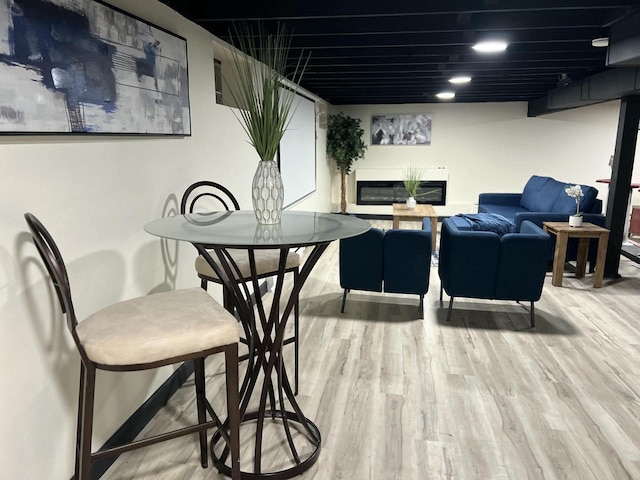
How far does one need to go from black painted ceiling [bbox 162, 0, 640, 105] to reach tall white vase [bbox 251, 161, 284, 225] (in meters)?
1.00

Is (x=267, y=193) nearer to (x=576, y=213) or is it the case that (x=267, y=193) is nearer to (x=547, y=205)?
(x=576, y=213)

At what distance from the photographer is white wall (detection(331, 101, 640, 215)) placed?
7625 mm

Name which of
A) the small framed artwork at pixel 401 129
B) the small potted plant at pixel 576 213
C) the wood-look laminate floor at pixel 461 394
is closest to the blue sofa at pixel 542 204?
the small potted plant at pixel 576 213

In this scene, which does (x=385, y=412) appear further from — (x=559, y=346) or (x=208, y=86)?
(x=208, y=86)

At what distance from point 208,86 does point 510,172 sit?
650cm

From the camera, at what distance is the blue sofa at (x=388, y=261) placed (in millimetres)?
3422

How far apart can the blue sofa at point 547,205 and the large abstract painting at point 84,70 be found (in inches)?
153

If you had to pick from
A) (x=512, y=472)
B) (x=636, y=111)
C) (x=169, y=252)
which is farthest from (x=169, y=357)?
(x=636, y=111)

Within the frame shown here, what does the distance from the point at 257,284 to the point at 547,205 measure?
16.0 feet

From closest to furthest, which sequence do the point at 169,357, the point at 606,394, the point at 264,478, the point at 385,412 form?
1. the point at 169,357
2. the point at 264,478
3. the point at 385,412
4. the point at 606,394

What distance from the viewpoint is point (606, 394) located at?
2.50 meters

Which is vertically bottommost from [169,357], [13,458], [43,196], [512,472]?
[512,472]

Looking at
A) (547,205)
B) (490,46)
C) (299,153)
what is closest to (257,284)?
(490,46)

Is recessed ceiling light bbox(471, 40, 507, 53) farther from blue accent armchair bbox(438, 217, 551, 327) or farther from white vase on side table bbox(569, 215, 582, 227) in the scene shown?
white vase on side table bbox(569, 215, 582, 227)
